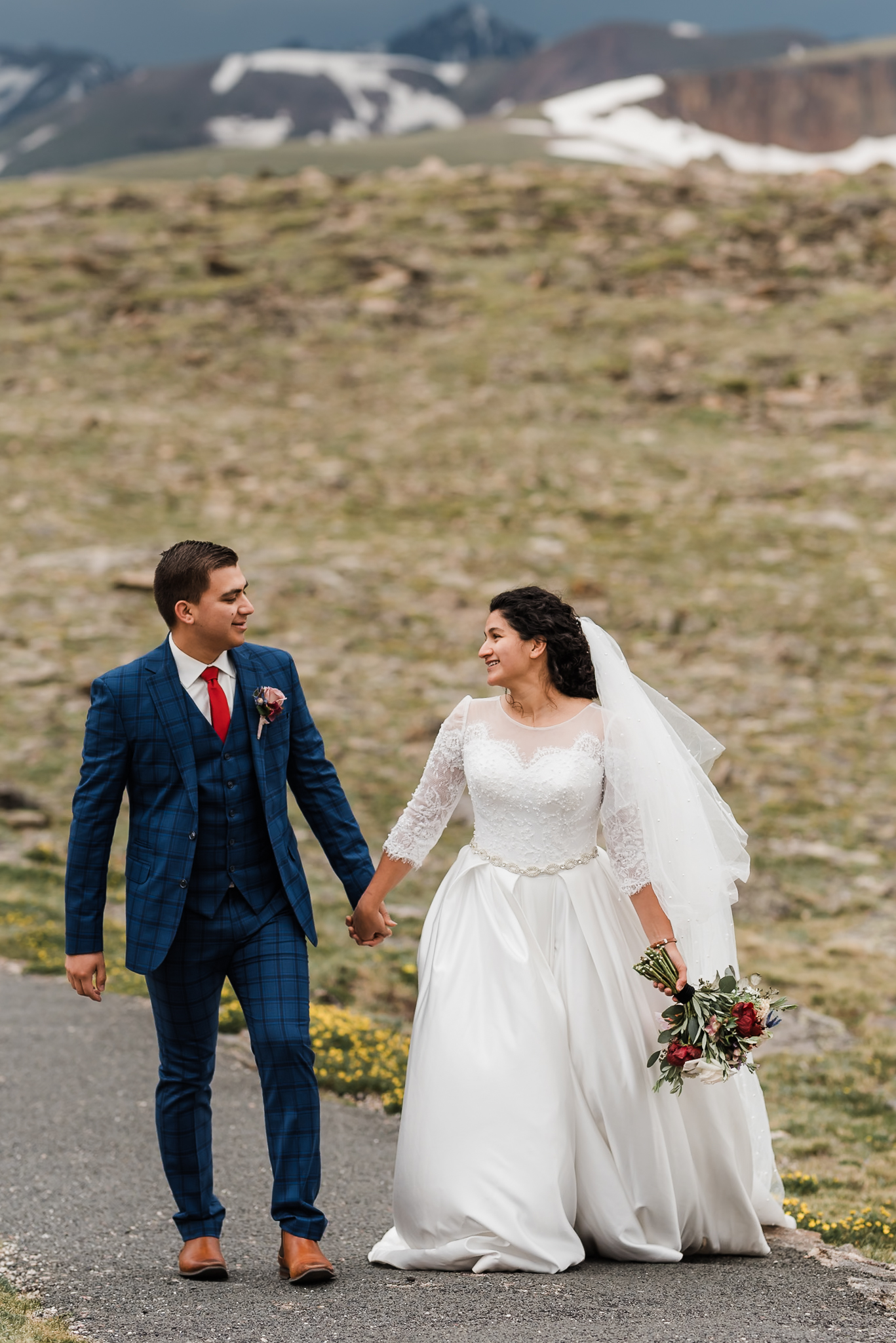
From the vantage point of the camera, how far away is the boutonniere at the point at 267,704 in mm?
5230

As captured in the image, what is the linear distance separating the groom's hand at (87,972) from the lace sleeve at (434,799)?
1257 millimetres

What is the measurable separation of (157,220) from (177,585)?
37.4m

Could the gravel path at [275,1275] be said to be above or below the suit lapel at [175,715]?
below

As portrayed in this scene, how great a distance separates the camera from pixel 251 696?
5.34 meters

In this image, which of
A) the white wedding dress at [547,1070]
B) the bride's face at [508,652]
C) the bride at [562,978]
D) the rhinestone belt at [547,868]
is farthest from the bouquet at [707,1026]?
the bride's face at [508,652]

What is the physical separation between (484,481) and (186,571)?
2108cm

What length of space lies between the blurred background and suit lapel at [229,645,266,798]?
3.43 meters

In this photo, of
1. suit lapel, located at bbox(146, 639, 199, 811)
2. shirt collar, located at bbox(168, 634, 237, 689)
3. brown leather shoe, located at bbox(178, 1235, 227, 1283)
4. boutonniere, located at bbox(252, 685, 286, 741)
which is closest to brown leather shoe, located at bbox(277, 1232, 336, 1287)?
brown leather shoe, located at bbox(178, 1235, 227, 1283)

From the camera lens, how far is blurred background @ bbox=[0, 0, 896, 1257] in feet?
46.1

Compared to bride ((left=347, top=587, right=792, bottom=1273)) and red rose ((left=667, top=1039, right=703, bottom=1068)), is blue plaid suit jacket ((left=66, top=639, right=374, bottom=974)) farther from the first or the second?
red rose ((left=667, top=1039, right=703, bottom=1068))

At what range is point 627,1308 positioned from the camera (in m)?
4.75

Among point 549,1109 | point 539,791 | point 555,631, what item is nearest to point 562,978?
point 549,1109

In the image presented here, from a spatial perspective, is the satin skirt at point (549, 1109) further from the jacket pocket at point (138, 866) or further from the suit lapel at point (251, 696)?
the jacket pocket at point (138, 866)

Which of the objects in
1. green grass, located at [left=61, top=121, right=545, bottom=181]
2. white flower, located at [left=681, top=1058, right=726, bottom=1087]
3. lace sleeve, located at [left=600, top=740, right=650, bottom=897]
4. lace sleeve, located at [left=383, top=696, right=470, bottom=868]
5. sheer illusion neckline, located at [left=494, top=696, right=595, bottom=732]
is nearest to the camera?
white flower, located at [left=681, top=1058, right=726, bottom=1087]
